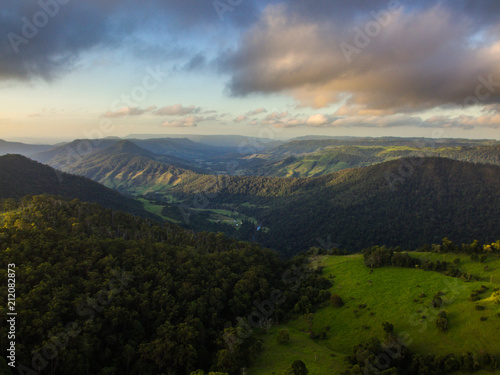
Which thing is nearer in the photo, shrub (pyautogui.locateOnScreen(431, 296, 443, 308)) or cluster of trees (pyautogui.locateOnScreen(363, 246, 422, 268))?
shrub (pyautogui.locateOnScreen(431, 296, 443, 308))

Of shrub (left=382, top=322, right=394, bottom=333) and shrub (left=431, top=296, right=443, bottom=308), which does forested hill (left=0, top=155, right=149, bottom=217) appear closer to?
shrub (left=382, top=322, right=394, bottom=333)

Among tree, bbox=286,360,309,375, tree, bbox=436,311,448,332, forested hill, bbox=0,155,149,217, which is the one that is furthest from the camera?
forested hill, bbox=0,155,149,217

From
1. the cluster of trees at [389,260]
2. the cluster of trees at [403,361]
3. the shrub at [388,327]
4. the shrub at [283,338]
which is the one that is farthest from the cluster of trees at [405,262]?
the shrub at [283,338]

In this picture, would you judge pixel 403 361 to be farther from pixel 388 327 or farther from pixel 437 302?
pixel 437 302

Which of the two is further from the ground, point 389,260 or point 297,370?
point 297,370

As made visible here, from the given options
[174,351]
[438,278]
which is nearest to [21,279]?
[174,351]

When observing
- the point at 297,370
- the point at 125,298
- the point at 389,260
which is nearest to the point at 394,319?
the point at 389,260

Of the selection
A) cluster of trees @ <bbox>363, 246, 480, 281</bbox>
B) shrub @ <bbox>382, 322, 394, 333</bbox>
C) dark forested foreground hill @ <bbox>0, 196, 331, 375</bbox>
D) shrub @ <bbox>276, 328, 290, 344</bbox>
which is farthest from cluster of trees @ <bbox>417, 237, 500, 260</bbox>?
shrub @ <bbox>276, 328, 290, 344</bbox>

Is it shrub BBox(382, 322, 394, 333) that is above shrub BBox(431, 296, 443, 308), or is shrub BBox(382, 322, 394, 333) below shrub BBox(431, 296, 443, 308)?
below
